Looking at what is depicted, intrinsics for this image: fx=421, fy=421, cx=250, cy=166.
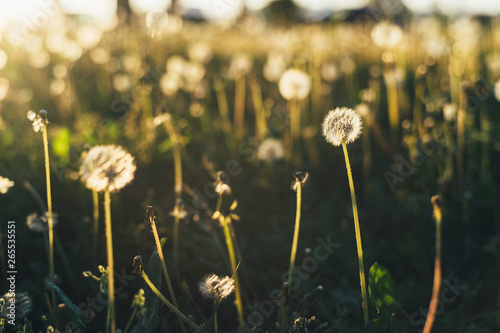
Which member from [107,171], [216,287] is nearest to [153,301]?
[216,287]

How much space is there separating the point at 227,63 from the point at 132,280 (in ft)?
12.5

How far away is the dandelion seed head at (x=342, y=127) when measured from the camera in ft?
3.59

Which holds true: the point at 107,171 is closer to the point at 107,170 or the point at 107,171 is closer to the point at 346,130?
the point at 107,170

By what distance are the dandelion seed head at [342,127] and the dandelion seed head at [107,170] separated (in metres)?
0.53

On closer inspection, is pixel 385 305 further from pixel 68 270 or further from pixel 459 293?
pixel 68 270

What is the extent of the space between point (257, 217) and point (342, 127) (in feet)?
3.80

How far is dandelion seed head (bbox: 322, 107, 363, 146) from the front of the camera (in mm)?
1094

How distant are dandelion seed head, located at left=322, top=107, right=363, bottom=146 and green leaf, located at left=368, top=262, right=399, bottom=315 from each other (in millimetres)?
418

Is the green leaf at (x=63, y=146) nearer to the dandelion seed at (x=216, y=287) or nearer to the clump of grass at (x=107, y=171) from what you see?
the clump of grass at (x=107, y=171)

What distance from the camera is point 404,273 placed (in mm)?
1756

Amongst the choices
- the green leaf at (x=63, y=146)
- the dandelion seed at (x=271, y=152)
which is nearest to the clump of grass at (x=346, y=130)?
the dandelion seed at (x=271, y=152)

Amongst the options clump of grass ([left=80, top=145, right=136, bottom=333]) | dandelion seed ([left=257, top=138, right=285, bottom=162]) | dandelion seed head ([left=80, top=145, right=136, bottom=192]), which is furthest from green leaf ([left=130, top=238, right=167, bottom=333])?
dandelion seed ([left=257, top=138, right=285, bottom=162])

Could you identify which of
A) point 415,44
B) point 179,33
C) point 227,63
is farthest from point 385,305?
point 179,33

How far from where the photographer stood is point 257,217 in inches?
85.8
